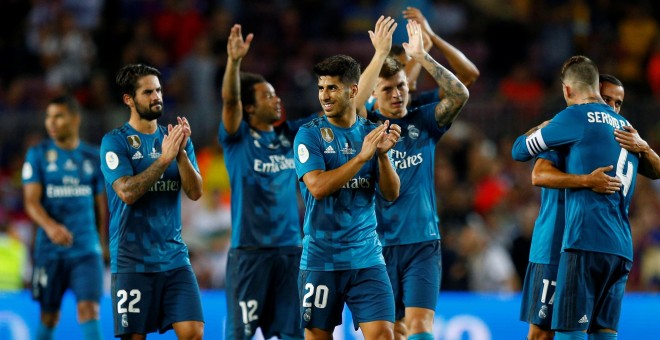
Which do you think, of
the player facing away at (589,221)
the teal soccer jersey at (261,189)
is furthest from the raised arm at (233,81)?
the player facing away at (589,221)

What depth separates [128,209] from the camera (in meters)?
8.68

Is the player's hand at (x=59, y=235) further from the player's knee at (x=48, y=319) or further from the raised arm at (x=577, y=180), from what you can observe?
the raised arm at (x=577, y=180)

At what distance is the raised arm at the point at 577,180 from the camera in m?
8.04

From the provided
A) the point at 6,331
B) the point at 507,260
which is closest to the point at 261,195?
the point at 6,331

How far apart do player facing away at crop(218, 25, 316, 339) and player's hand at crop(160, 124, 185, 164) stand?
1439 mm

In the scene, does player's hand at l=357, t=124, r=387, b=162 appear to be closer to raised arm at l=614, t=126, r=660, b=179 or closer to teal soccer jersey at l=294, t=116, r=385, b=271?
teal soccer jersey at l=294, t=116, r=385, b=271

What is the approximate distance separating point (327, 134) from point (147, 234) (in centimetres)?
172

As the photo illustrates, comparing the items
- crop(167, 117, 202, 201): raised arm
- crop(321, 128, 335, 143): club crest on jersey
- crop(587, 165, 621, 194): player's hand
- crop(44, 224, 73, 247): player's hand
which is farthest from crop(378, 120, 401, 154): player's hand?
crop(44, 224, 73, 247): player's hand

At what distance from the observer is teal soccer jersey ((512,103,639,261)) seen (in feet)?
26.6

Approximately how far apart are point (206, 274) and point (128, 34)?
4783mm

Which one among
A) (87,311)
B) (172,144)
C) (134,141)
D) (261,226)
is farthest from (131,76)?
(87,311)

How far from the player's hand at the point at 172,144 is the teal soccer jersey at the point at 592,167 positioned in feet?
8.72

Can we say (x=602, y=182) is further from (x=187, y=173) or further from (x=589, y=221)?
(x=187, y=173)

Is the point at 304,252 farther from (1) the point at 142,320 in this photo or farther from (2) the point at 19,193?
(2) the point at 19,193
